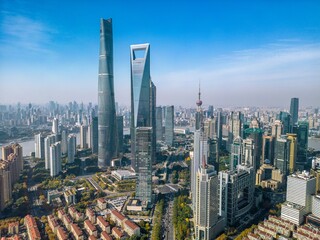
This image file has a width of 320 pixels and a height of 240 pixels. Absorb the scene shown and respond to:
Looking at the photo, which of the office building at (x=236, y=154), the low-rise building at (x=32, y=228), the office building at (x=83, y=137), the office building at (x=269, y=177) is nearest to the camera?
the low-rise building at (x=32, y=228)

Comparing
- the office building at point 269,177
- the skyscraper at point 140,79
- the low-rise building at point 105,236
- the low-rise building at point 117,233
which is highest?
the skyscraper at point 140,79

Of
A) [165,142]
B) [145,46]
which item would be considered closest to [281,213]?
[145,46]

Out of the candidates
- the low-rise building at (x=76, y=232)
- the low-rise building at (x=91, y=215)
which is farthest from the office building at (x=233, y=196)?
the low-rise building at (x=76, y=232)

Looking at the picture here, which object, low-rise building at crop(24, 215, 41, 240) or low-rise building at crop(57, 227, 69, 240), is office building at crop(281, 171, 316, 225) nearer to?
low-rise building at crop(57, 227, 69, 240)

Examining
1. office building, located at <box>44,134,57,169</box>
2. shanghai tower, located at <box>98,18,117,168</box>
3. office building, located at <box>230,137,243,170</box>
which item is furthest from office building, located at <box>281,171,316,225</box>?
office building, located at <box>44,134,57,169</box>

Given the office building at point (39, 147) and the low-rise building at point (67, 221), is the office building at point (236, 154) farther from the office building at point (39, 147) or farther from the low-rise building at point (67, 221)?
the office building at point (39, 147)

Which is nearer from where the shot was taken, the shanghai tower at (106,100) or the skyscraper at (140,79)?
the skyscraper at (140,79)
